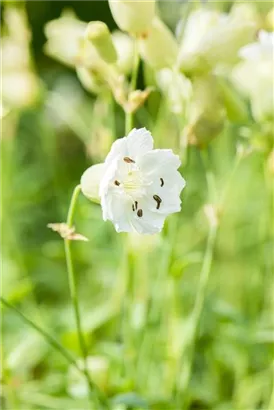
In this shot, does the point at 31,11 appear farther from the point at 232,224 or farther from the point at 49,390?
the point at 49,390

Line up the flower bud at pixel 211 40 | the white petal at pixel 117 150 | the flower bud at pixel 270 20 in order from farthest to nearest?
the flower bud at pixel 270 20 → the flower bud at pixel 211 40 → the white petal at pixel 117 150

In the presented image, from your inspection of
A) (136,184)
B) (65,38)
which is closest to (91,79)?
(65,38)

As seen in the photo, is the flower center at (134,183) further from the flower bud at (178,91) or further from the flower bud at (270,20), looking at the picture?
the flower bud at (270,20)

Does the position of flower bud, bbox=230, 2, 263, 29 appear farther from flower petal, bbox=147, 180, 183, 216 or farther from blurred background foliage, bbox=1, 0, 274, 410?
flower petal, bbox=147, 180, 183, 216

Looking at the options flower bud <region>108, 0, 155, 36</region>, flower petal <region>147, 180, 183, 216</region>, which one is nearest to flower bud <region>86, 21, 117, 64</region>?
flower bud <region>108, 0, 155, 36</region>

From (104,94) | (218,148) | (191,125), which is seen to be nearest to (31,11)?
(218,148)

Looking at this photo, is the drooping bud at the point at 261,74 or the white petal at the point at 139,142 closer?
the white petal at the point at 139,142

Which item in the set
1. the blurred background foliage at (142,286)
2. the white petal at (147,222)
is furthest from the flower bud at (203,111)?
the white petal at (147,222)
